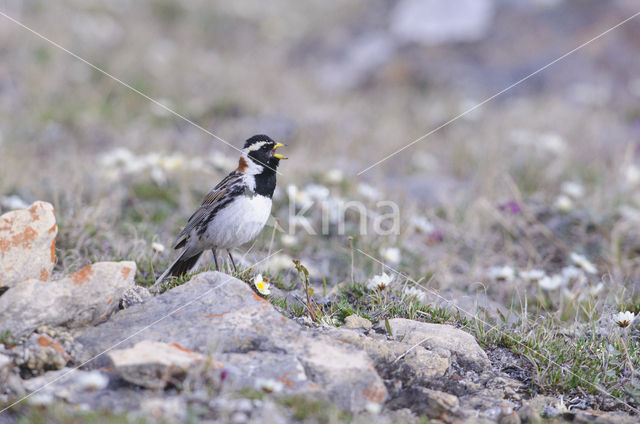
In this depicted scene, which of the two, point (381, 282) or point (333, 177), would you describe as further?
point (333, 177)

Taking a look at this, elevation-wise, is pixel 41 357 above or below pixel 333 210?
below

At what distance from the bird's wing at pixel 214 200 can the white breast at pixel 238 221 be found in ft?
0.39

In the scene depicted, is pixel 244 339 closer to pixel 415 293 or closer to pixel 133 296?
pixel 133 296

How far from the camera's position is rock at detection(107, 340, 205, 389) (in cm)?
329

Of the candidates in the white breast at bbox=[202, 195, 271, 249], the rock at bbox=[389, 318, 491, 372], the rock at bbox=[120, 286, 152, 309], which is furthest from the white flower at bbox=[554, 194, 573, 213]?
the rock at bbox=[120, 286, 152, 309]

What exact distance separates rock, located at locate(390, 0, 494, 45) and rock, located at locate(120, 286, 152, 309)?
1153 centimetres

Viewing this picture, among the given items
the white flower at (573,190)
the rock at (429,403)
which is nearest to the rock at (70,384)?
the rock at (429,403)

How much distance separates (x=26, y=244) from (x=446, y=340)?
2.67 meters

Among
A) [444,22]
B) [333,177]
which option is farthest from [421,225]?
[444,22]

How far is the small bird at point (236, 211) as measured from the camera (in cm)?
507

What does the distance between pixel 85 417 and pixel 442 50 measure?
12805 mm

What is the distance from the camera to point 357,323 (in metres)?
4.40

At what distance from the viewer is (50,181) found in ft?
24.6

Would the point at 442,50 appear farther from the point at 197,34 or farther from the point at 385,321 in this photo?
the point at 385,321
